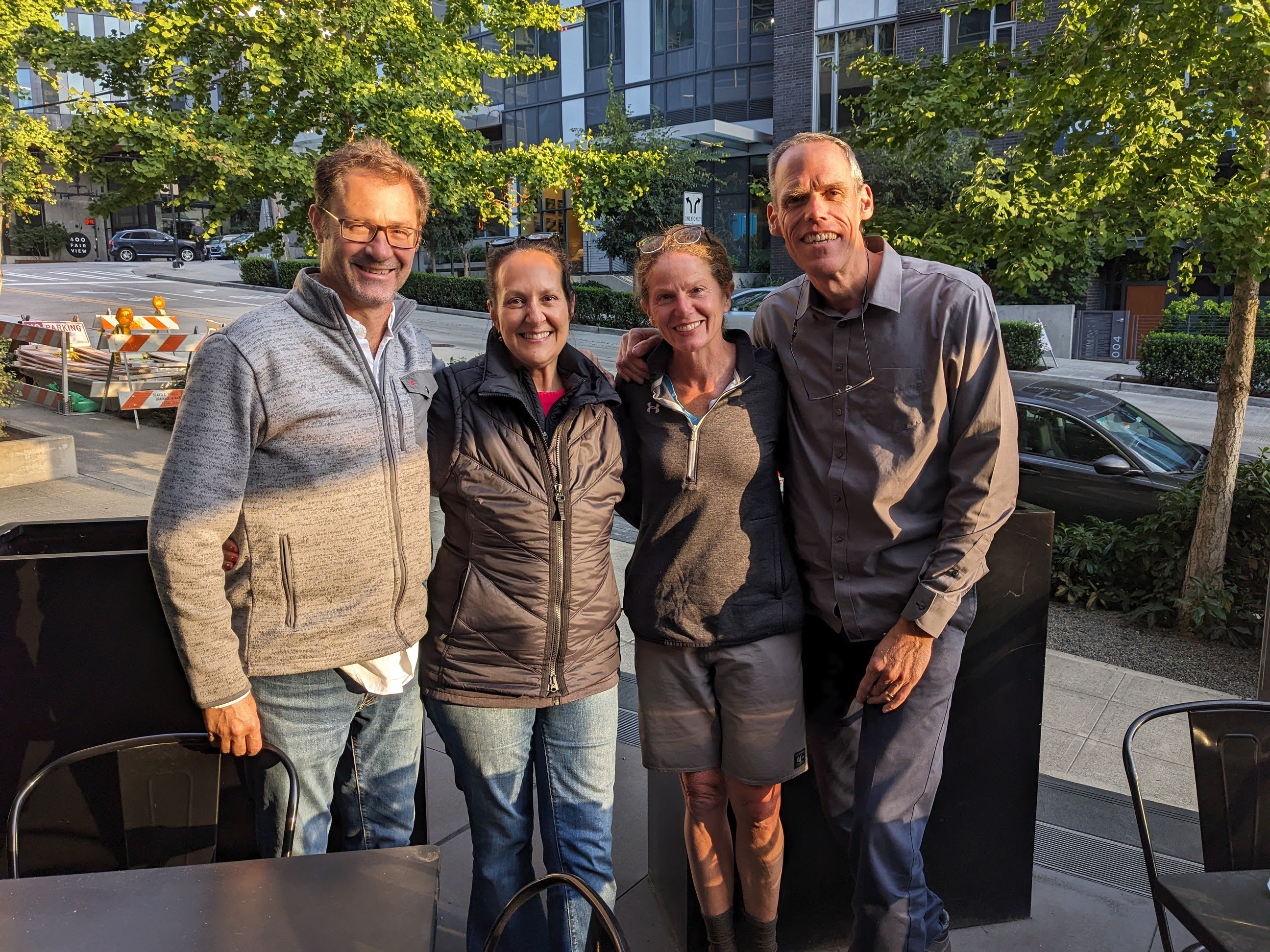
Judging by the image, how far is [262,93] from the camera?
880cm

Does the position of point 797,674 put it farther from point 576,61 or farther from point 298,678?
point 576,61

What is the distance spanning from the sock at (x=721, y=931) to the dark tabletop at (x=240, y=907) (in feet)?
3.66

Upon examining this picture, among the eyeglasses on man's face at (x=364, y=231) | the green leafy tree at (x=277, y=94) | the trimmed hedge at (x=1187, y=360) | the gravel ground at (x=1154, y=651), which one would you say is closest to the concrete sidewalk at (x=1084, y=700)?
the gravel ground at (x=1154, y=651)

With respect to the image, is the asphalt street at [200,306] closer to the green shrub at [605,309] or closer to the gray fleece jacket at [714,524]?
the green shrub at [605,309]

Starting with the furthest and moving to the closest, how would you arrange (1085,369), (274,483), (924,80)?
(1085,369) < (924,80) < (274,483)

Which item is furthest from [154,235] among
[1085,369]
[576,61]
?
[1085,369]

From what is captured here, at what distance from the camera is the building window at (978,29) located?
23.3 metres

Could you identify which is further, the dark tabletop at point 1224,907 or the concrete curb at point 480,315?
the concrete curb at point 480,315

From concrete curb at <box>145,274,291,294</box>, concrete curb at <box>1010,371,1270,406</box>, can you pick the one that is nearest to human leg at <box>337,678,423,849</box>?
concrete curb at <box>1010,371,1270,406</box>

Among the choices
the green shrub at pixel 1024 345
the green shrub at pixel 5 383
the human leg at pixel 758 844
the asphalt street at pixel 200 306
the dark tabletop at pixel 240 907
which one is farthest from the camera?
the green shrub at pixel 1024 345

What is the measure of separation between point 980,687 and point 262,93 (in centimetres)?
825

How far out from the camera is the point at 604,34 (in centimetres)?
3275

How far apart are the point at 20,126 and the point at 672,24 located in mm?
25082

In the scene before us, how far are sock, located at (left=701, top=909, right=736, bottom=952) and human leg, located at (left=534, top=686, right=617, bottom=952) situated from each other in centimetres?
37
